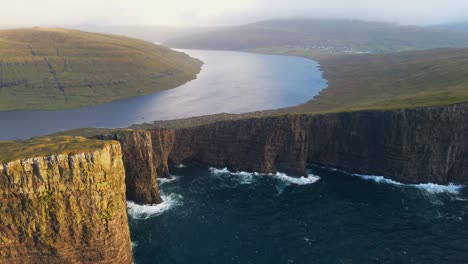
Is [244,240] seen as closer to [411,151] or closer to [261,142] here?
[261,142]

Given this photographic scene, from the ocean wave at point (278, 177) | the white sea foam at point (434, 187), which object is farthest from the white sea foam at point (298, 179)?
the white sea foam at point (434, 187)

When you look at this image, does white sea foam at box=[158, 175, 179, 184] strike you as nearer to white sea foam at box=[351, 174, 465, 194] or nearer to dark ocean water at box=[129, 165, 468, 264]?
dark ocean water at box=[129, 165, 468, 264]

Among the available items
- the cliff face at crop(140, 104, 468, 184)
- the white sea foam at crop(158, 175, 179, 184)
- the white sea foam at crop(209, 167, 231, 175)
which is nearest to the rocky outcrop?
the white sea foam at crop(158, 175, 179, 184)

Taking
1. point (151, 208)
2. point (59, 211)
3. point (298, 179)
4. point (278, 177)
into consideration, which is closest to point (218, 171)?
point (278, 177)

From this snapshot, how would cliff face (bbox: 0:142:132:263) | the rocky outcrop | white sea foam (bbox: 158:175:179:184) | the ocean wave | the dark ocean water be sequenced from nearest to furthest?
cliff face (bbox: 0:142:132:263), the dark ocean water, the rocky outcrop, the ocean wave, white sea foam (bbox: 158:175:179:184)

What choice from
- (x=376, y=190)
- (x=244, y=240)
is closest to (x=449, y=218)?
(x=376, y=190)

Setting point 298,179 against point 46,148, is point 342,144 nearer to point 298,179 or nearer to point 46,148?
point 298,179
